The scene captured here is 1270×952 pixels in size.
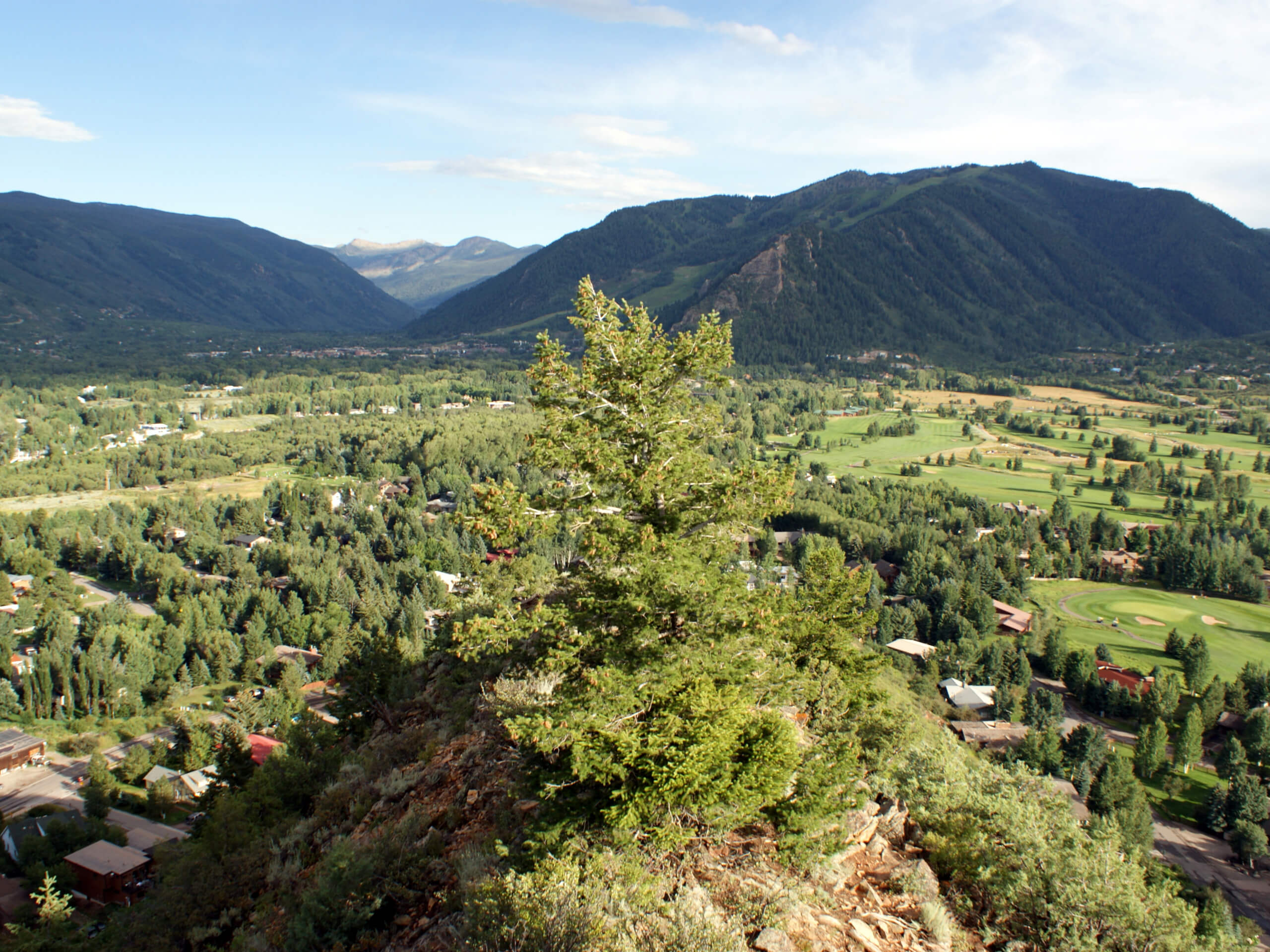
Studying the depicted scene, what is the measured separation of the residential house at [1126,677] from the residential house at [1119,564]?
27.7 m

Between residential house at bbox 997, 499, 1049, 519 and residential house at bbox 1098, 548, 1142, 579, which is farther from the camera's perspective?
residential house at bbox 997, 499, 1049, 519

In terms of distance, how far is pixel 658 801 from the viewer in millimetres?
10258

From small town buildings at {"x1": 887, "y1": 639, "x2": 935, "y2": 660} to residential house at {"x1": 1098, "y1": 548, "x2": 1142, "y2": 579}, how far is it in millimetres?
33795

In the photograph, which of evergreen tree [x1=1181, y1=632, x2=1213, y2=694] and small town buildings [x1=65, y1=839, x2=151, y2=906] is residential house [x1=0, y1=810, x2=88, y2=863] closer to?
small town buildings [x1=65, y1=839, x2=151, y2=906]

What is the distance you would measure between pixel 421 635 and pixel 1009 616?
56.0 m

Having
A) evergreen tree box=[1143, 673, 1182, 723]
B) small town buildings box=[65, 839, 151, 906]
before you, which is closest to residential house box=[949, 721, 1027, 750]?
evergreen tree box=[1143, 673, 1182, 723]

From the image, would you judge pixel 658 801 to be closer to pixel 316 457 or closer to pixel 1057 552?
pixel 1057 552

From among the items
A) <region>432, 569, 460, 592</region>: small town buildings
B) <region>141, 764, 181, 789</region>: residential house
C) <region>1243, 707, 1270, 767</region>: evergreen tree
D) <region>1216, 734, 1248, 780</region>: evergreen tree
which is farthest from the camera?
<region>432, 569, 460, 592</region>: small town buildings

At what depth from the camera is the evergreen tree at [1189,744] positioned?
4897cm

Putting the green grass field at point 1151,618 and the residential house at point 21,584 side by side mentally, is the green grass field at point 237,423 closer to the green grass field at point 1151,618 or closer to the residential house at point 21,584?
the residential house at point 21,584

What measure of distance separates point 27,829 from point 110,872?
988cm

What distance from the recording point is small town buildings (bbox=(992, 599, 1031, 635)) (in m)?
69.9

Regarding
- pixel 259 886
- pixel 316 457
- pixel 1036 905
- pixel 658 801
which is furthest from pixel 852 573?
pixel 316 457

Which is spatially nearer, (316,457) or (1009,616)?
(1009,616)
